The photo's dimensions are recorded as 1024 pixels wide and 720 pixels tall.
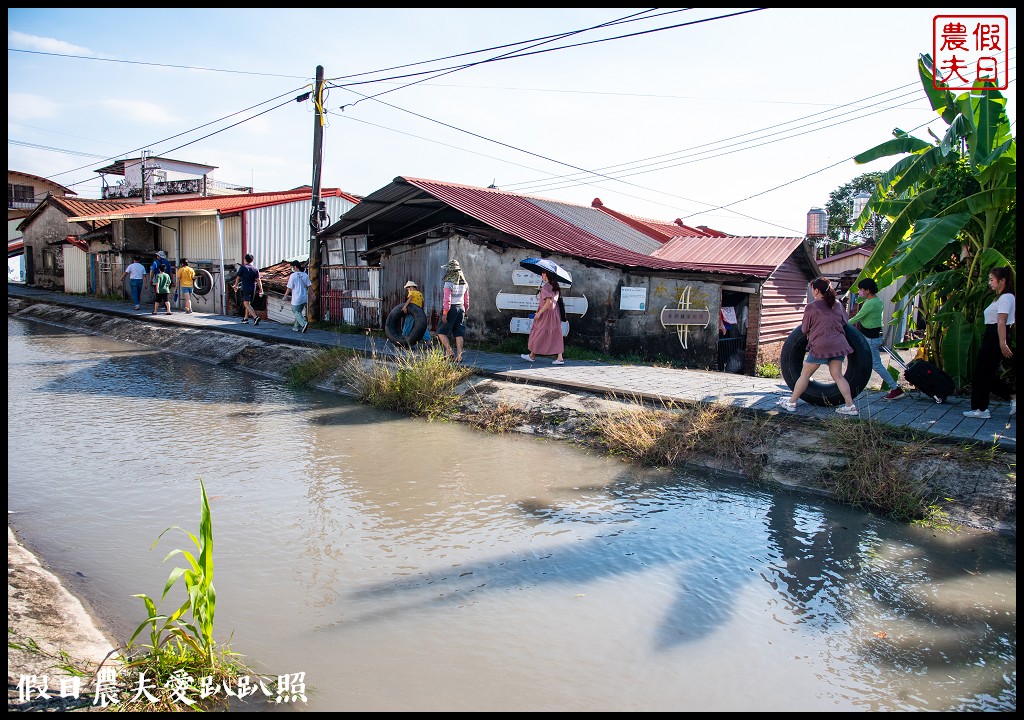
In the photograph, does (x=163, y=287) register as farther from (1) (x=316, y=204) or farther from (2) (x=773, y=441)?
(2) (x=773, y=441)

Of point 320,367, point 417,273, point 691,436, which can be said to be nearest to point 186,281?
point 417,273

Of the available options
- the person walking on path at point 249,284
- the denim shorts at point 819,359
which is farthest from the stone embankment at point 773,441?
the person walking on path at point 249,284

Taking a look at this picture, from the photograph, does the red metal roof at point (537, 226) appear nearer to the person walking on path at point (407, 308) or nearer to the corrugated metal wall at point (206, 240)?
the person walking on path at point (407, 308)

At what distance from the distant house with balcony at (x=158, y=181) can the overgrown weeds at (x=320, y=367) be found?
23.7 m

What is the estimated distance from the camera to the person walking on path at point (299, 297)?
1736cm

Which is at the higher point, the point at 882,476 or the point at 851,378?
the point at 851,378

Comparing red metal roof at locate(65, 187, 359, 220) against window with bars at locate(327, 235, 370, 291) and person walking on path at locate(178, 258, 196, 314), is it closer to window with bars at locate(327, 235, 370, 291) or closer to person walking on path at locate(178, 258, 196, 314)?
person walking on path at locate(178, 258, 196, 314)

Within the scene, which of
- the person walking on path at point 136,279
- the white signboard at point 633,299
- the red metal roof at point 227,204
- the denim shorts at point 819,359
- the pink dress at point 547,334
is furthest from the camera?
the person walking on path at point 136,279

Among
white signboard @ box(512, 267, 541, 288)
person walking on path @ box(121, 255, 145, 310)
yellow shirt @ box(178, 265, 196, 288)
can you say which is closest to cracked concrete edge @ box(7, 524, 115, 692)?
white signboard @ box(512, 267, 541, 288)

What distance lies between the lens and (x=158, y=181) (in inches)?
1417

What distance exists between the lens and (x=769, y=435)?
26.8 ft

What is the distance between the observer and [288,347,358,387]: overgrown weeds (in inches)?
511

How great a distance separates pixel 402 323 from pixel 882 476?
32.3 feet

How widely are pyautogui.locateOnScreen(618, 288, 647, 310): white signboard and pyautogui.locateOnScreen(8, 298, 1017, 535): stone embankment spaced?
3285mm
